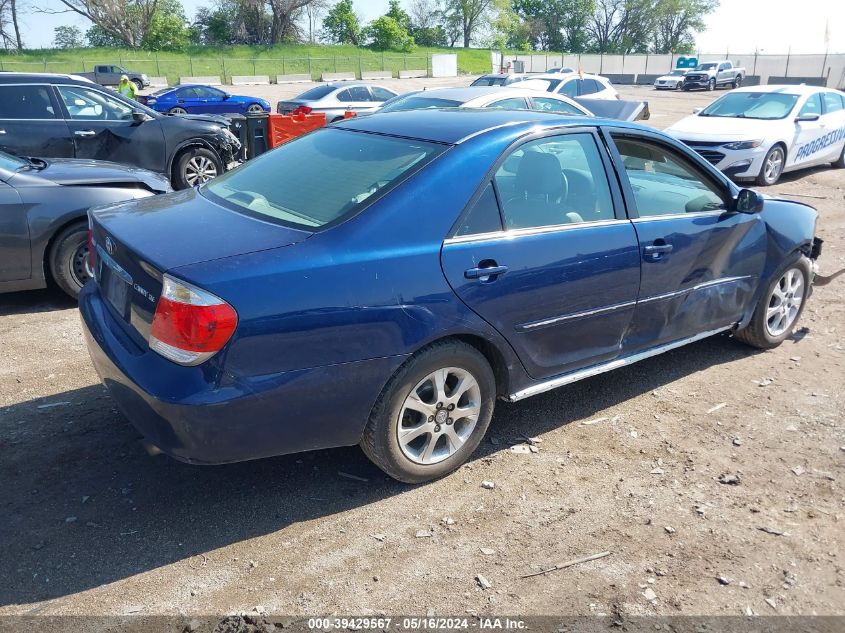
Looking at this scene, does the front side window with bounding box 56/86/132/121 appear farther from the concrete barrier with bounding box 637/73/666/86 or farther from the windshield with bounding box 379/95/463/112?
the concrete barrier with bounding box 637/73/666/86

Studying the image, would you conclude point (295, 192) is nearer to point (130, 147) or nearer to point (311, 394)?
point (311, 394)

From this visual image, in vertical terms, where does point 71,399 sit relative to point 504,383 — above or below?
below

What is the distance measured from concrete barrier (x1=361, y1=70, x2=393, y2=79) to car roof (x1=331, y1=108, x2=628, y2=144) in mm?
63239

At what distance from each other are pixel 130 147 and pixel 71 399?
5.97 metres

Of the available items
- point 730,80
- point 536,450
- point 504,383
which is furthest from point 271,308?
point 730,80

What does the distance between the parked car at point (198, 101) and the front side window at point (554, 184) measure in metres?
25.3

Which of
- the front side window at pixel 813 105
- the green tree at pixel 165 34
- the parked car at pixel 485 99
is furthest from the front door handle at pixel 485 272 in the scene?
the green tree at pixel 165 34

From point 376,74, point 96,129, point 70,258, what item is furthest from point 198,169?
point 376,74

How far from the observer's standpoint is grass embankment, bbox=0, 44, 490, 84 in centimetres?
5678

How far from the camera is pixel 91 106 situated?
9.24 metres

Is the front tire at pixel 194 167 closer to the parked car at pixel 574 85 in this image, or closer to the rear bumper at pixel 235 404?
the rear bumper at pixel 235 404

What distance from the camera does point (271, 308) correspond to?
288cm

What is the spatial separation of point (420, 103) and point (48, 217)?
5.83 metres

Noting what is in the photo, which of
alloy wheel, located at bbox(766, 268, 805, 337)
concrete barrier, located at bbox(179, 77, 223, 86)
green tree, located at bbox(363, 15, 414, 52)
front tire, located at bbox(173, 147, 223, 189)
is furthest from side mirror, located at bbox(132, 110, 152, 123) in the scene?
green tree, located at bbox(363, 15, 414, 52)
